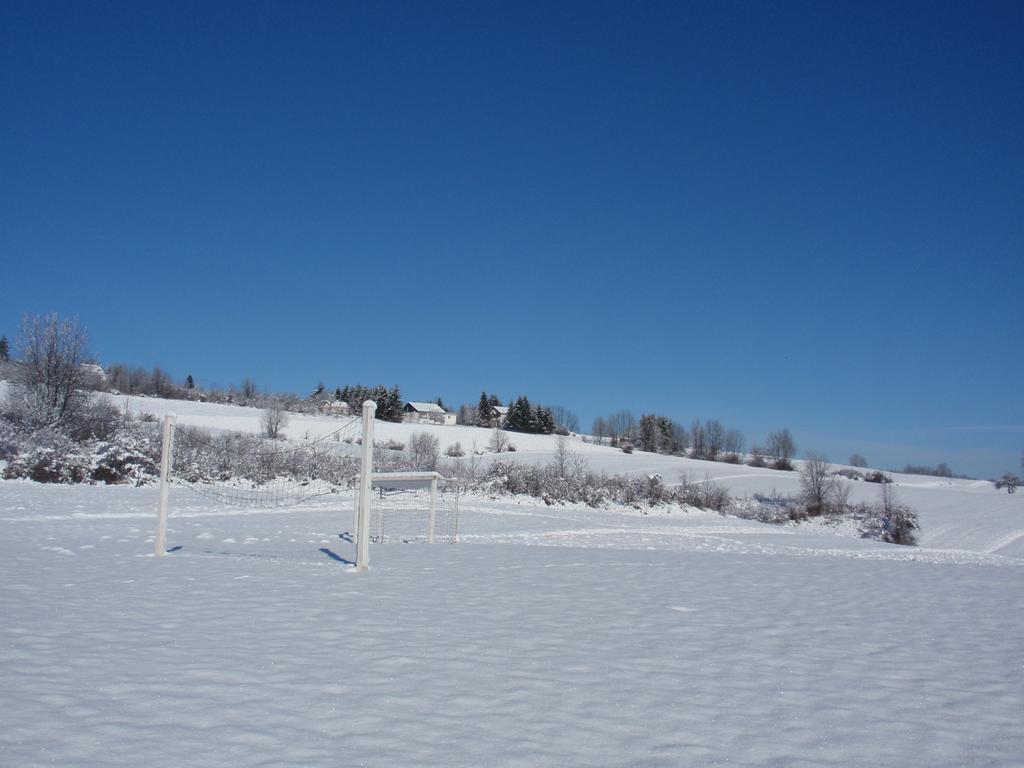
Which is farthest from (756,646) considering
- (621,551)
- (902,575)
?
(621,551)

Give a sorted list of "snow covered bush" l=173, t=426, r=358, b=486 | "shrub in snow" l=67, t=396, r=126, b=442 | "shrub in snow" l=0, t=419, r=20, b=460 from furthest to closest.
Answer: "snow covered bush" l=173, t=426, r=358, b=486 → "shrub in snow" l=67, t=396, r=126, b=442 → "shrub in snow" l=0, t=419, r=20, b=460

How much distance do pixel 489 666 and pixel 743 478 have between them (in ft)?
189

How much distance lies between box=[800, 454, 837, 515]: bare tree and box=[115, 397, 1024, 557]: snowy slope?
2757 mm

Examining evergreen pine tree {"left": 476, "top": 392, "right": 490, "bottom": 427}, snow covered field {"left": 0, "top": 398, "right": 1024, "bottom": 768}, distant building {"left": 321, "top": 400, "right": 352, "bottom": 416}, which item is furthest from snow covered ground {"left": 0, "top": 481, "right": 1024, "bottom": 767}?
evergreen pine tree {"left": 476, "top": 392, "right": 490, "bottom": 427}

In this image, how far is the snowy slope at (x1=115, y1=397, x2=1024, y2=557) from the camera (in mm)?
40219

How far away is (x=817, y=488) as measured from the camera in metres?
46.5

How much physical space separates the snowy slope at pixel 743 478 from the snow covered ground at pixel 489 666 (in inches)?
1330

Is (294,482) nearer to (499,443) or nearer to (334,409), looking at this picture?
(499,443)

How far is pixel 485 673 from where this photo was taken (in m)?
5.48

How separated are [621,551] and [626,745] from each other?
1321 cm

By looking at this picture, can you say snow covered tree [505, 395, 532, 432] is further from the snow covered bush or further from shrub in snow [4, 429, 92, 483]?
shrub in snow [4, 429, 92, 483]

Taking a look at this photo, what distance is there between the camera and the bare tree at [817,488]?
44.5 metres

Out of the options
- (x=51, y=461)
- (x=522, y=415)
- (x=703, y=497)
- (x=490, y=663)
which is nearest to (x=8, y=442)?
(x=51, y=461)

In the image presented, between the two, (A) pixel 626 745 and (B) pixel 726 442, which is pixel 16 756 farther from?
(B) pixel 726 442
